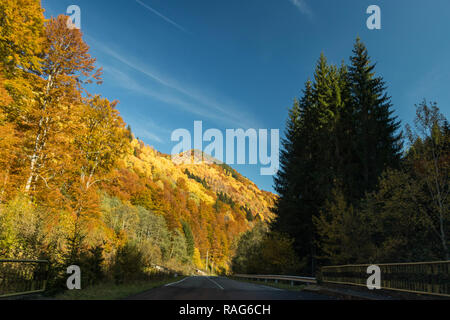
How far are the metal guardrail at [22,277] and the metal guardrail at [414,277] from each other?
11880 millimetres

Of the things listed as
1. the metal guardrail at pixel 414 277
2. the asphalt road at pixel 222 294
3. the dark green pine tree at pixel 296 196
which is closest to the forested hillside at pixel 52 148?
the asphalt road at pixel 222 294

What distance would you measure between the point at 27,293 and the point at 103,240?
11939 millimetres

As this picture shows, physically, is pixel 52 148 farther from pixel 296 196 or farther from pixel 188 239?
pixel 188 239

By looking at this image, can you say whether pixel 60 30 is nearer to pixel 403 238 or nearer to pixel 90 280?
pixel 90 280

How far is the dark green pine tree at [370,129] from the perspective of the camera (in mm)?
25078

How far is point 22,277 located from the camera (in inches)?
343

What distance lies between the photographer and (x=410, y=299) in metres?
8.59

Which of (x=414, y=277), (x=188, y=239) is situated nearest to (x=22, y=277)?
(x=414, y=277)

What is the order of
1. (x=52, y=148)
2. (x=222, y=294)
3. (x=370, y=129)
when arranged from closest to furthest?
(x=222, y=294), (x=52, y=148), (x=370, y=129)

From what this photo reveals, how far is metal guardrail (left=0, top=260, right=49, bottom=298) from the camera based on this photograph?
7.93 meters

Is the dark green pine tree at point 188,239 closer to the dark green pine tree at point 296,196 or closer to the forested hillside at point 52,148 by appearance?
the dark green pine tree at point 296,196

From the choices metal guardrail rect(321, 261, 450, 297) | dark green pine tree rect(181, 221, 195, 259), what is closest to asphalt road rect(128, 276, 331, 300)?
metal guardrail rect(321, 261, 450, 297)

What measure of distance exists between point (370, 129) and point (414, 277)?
19.1 m
